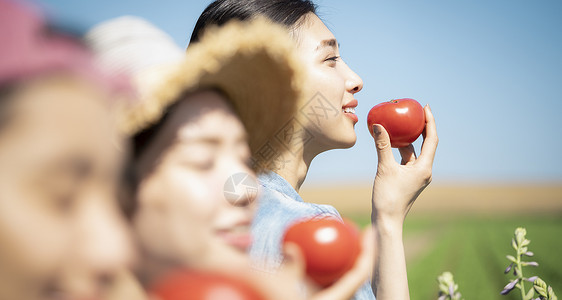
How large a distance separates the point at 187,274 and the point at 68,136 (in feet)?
0.73

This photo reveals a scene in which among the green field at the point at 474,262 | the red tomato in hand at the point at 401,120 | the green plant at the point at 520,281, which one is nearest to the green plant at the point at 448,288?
the green plant at the point at 520,281

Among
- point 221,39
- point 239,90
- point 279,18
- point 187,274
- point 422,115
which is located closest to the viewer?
point 187,274

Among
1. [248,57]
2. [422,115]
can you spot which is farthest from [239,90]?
[422,115]

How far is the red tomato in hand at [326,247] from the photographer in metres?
0.77

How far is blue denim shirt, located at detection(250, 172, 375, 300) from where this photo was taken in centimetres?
112

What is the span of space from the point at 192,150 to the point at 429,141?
1.58 m

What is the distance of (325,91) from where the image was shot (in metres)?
1.48

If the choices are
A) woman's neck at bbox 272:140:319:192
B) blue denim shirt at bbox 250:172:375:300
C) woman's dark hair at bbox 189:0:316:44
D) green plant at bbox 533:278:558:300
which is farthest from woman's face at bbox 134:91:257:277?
green plant at bbox 533:278:558:300

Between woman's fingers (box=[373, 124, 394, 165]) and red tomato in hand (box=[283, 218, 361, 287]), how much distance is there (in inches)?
39.4

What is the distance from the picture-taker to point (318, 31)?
1599mm

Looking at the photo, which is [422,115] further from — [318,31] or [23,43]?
[23,43]

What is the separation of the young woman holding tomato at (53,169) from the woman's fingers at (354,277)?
0.34 meters

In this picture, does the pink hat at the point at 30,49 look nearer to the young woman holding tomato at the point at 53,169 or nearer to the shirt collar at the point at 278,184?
the young woman holding tomato at the point at 53,169

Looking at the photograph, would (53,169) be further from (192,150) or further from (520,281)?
(520,281)
